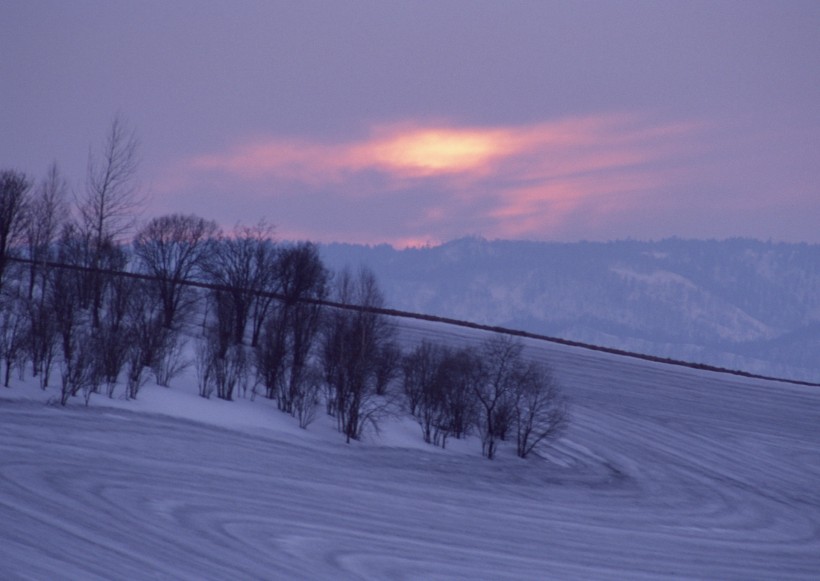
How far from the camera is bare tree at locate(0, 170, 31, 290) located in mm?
34406

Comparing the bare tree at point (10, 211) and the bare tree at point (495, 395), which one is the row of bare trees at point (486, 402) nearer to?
the bare tree at point (495, 395)

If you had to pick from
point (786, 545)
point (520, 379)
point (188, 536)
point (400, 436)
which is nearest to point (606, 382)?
point (520, 379)

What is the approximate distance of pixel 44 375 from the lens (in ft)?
85.9

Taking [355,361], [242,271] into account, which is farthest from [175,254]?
[355,361]

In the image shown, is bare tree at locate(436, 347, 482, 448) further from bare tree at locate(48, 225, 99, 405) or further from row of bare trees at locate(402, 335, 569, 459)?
bare tree at locate(48, 225, 99, 405)

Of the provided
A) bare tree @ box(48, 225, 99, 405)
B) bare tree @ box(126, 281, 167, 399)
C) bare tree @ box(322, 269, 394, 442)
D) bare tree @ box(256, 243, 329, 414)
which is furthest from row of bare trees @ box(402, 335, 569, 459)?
bare tree @ box(48, 225, 99, 405)

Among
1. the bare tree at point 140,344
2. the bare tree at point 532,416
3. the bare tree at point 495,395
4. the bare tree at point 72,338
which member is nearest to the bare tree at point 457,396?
the bare tree at point 495,395

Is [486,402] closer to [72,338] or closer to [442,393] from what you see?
[442,393]

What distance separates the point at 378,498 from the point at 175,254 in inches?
999

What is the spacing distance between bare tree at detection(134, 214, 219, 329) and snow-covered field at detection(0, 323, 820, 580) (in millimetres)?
10291

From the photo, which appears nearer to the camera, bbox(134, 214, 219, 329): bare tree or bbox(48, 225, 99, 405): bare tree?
bbox(48, 225, 99, 405): bare tree

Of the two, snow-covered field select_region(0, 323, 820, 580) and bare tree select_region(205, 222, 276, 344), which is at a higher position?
bare tree select_region(205, 222, 276, 344)

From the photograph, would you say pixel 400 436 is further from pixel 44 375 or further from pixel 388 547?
pixel 388 547

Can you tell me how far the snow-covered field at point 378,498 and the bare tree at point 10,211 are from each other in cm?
1037
